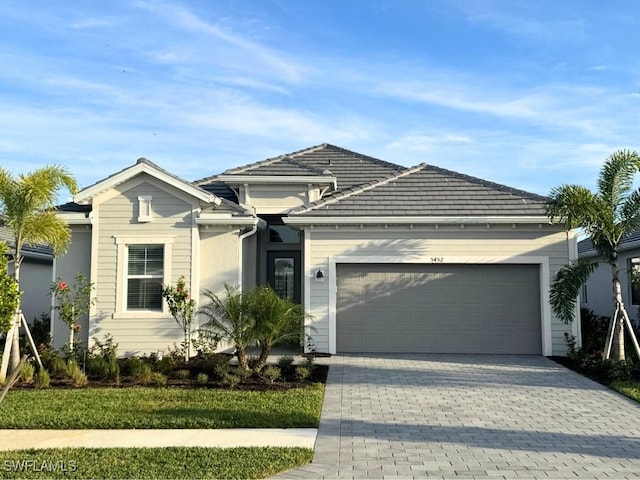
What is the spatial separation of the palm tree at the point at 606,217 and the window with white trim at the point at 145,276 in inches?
361

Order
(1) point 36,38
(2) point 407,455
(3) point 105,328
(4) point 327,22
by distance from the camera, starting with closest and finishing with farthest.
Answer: (2) point 407,455 < (1) point 36,38 < (4) point 327,22 < (3) point 105,328

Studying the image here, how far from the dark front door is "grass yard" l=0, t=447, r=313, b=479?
34.0 ft

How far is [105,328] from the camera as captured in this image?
44.0ft

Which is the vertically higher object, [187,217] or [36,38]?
[36,38]

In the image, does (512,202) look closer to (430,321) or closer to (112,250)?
(430,321)

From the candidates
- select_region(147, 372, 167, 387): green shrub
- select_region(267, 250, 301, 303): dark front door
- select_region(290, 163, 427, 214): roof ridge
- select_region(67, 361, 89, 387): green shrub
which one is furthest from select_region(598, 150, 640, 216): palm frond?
select_region(67, 361, 89, 387): green shrub

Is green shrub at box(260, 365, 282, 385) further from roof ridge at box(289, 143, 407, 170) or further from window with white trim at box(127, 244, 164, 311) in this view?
roof ridge at box(289, 143, 407, 170)

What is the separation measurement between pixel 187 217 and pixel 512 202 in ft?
26.9

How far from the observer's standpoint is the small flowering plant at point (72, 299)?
1209cm

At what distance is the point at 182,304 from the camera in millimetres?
12852

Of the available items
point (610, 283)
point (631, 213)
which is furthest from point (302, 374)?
point (610, 283)

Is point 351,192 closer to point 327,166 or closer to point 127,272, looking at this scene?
point 327,166

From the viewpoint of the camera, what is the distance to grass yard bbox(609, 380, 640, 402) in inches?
366

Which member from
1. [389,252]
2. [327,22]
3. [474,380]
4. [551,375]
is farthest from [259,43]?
[551,375]
